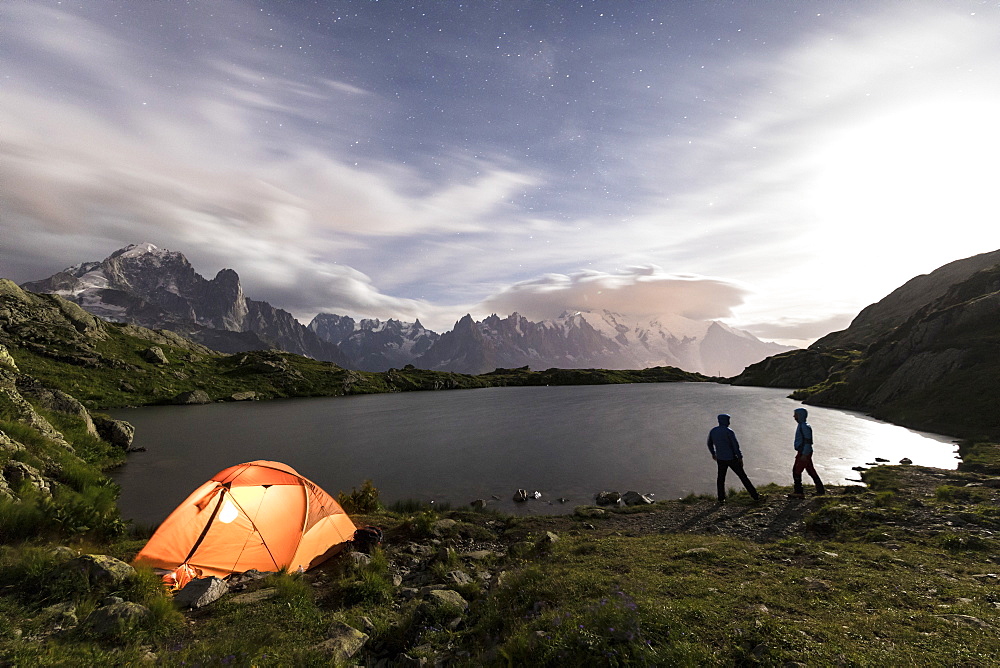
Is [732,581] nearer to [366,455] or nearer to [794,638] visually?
[794,638]

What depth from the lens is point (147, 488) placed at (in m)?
23.8

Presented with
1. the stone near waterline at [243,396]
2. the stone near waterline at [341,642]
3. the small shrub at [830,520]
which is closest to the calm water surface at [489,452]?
the small shrub at [830,520]

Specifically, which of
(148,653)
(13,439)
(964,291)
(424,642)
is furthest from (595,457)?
(964,291)

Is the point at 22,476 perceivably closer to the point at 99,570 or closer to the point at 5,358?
the point at 99,570

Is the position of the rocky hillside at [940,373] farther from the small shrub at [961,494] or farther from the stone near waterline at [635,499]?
the stone near waterline at [635,499]

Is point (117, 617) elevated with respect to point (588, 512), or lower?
elevated

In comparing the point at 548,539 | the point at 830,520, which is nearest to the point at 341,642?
the point at 548,539

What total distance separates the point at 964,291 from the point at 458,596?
115m

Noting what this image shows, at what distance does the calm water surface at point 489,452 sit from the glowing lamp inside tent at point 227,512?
10588 mm

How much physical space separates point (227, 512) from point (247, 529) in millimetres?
906

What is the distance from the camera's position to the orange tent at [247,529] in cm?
1205

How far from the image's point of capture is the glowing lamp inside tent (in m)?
12.9

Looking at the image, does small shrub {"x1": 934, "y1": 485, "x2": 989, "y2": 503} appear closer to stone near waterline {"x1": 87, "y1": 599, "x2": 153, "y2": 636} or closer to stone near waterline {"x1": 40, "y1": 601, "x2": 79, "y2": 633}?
stone near waterline {"x1": 87, "y1": 599, "x2": 153, "y2": 636}

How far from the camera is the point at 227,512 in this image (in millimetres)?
13008
